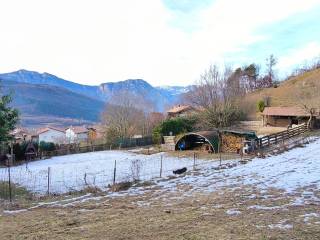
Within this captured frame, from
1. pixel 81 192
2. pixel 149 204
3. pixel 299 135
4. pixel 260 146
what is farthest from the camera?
pixel 299 135

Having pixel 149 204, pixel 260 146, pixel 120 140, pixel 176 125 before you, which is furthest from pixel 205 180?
pixel 120 140

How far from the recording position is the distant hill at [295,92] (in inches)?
2667

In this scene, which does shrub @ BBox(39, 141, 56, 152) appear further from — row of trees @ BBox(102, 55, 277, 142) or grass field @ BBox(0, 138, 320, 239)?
grass field @ BBox(0, 138, 320, 239)

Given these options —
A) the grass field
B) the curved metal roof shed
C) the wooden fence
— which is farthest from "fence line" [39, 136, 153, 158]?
the grass field

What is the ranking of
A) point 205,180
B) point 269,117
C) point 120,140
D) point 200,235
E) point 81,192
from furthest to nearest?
point 269,117, point 120,140, point 205,180, point 81,192, point 200,235

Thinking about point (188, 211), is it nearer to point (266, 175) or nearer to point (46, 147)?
point (266, 175)

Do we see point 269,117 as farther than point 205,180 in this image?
Yes

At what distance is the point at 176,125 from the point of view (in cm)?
4559

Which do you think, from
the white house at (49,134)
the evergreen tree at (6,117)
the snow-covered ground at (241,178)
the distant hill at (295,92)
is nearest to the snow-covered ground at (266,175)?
the snow-covered ground at (241,178)

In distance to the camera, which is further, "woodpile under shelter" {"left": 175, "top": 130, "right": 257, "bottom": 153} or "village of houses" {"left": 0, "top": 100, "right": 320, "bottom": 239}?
"woodpile under shelter" {"left": 175, "top": 130, "right": 257, "bottom": 153}

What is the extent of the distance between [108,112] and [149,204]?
169ft

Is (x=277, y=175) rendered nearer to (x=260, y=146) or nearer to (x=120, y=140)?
(x=260, y=146)

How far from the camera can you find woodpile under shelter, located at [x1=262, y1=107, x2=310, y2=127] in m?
52.4

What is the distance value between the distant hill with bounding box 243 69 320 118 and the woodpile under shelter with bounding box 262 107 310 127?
22.8 feet
